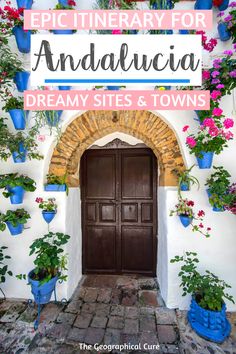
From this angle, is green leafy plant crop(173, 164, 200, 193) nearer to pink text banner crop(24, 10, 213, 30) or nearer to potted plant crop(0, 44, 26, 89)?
pink text banner crop(24, 10, 213, 30)

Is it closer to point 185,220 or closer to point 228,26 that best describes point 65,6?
point 228,26

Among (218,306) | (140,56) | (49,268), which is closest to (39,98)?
(140,56)

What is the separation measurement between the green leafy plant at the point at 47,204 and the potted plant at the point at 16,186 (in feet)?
0.60

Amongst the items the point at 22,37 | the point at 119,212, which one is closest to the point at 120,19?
the point at 22,37

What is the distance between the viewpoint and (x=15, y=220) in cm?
237


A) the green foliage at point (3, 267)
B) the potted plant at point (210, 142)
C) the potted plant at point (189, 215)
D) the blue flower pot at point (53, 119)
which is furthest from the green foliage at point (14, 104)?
the potted plant at point (189, 215)

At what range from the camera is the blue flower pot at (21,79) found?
2.41 metres

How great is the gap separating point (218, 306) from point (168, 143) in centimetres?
189

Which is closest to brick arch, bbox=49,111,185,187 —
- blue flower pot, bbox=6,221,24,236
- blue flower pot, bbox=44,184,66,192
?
blue flower pot, bbox=44,184,66,192

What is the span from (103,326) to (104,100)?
2374 mm

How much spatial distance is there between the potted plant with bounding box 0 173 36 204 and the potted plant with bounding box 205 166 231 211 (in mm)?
2070

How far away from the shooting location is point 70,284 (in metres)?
2.74

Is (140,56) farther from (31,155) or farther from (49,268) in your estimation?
(49,268)

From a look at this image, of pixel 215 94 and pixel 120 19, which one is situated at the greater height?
pixel 120 19
